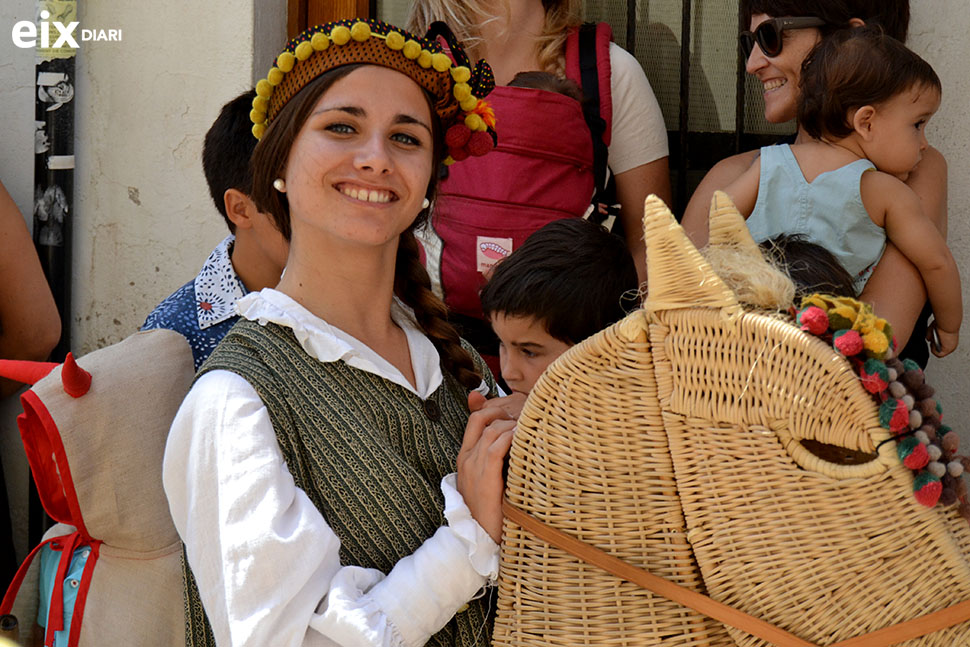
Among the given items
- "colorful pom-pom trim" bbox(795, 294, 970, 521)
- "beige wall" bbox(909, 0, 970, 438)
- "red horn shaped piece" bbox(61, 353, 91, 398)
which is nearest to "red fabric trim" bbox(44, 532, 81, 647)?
"red horn shaped piece" bbox(61, 353, 91, 398)

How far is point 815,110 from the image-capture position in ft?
8.16

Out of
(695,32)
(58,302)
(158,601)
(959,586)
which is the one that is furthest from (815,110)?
(58,302)

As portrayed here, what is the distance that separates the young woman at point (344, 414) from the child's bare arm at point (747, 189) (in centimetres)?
77

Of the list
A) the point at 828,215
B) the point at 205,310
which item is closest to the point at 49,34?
the point at 205,310

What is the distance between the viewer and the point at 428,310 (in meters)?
2.16

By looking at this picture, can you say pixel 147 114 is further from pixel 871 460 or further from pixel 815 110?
pixel 871 460

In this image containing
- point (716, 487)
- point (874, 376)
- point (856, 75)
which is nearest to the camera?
point (874, 376)

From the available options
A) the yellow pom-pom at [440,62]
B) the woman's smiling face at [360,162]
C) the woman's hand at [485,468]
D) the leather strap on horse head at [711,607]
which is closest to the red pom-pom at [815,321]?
the leather strap on horse head at [711,607]

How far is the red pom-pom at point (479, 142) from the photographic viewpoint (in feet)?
7.07

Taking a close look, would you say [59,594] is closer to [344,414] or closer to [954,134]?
[344,414]

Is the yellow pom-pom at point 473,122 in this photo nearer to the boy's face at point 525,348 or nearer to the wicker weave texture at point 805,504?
the boy's face at point 525,348

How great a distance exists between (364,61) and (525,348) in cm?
74

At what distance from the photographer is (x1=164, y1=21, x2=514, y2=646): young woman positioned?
5.16ft

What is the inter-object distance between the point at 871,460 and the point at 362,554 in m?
0.79
